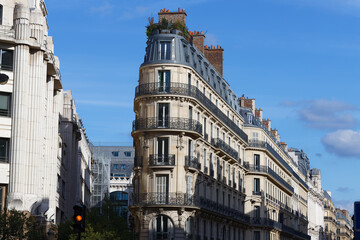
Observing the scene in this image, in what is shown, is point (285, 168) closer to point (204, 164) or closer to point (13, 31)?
point (204, 164)

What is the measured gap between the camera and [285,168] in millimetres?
108250

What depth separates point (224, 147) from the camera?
242 feet

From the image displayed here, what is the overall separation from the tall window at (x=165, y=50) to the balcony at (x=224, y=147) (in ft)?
34.2

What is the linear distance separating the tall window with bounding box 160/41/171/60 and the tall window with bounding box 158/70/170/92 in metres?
1.26

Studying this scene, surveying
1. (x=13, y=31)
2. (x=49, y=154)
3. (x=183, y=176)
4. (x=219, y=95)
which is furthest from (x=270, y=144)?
(x=13, y=31)

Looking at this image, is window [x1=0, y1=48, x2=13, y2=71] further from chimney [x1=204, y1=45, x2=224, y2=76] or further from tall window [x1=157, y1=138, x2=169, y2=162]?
chimney [x1=204, y1=45, x2=224, y2=76]

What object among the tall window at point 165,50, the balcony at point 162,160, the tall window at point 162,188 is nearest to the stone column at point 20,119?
the balcony at point 162,160

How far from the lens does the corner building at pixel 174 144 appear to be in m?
61.1

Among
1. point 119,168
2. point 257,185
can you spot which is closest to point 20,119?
point 257,185

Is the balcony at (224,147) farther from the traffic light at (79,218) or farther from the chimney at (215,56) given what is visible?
the traffic light at (79,218)

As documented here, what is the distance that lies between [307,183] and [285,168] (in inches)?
Answer: 1146

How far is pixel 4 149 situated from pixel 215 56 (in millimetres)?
38380

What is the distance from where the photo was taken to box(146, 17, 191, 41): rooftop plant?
6581 centimetres

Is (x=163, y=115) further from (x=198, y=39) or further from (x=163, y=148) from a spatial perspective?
(x=198, y=39)
